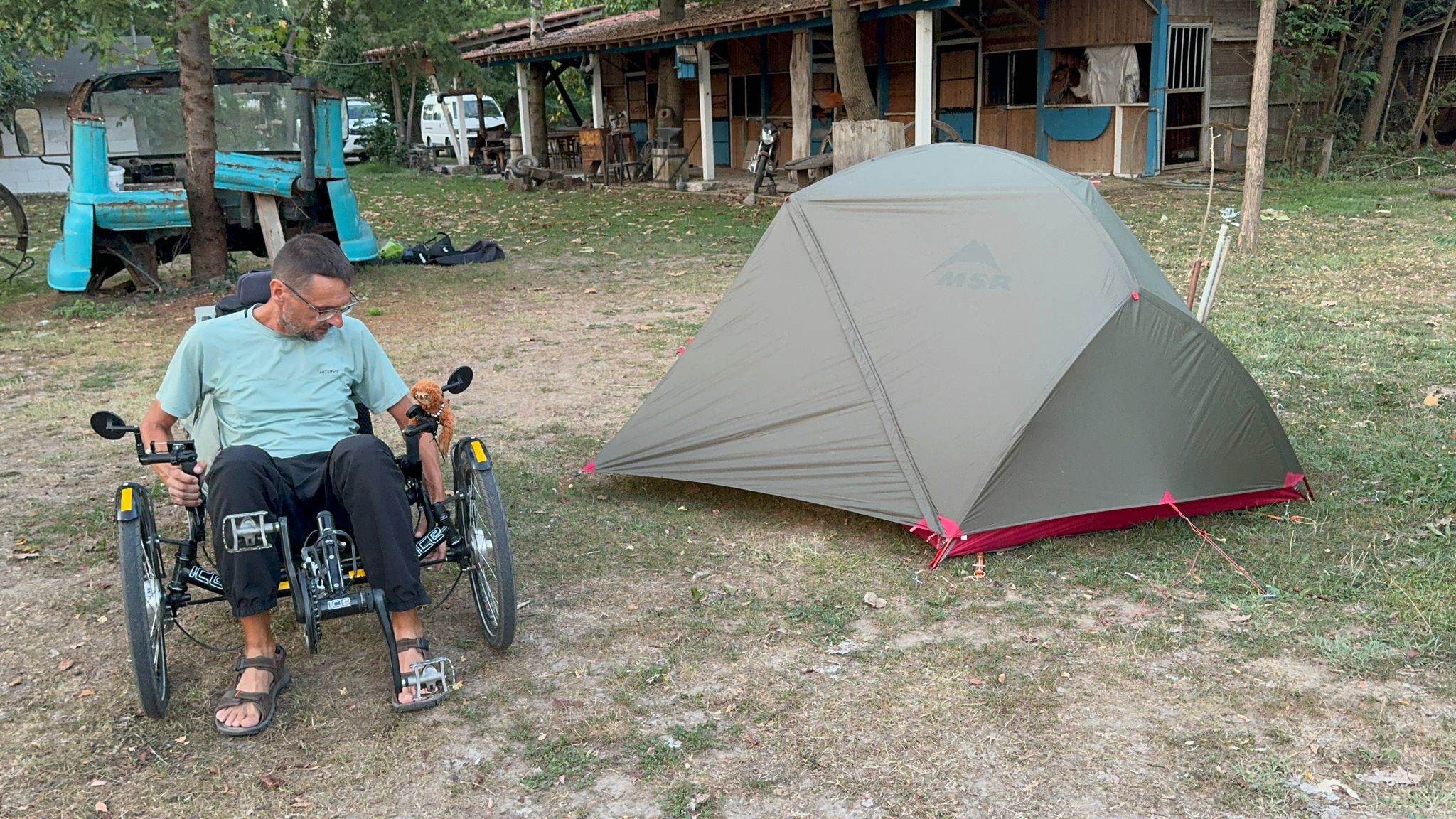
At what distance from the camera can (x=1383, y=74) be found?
16.9 m

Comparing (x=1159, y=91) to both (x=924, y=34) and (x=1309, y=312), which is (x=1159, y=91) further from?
(x=1309, y=312)

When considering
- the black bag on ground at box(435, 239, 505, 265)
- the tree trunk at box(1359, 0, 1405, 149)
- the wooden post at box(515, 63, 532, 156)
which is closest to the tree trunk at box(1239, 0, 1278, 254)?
the black bag on ground at box(435, 239, 505, 265)

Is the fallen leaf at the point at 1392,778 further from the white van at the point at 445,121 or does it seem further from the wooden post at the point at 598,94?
the white van at the point at 445,121

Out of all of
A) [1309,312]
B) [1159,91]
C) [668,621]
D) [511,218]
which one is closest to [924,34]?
[1159,91]

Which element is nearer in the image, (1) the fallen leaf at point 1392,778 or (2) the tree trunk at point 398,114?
(1) the fallen leaf at point 1392,778

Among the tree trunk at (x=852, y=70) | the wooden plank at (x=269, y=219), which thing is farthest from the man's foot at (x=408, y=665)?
the tree trunk at (x=852, y=70)

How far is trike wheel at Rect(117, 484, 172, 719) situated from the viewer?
3037mm

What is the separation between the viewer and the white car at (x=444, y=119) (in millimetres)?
28891

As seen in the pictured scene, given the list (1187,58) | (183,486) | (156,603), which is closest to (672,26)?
(1187,58)

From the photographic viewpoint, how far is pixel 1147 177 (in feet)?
53.8

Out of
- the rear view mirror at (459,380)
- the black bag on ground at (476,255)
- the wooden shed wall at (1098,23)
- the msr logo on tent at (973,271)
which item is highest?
the wooden shed wall at (1098,23)

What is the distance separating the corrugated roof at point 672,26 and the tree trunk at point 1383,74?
735cm

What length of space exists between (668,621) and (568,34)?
20519 millimetres

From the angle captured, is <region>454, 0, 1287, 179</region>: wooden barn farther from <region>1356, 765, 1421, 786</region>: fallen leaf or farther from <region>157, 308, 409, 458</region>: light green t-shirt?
<region>1356, 765, 1421, 786</region>: fallen leaf
